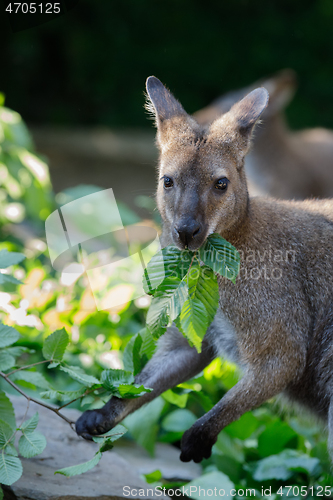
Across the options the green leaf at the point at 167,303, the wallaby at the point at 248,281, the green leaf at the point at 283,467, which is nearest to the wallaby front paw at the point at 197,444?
the wallaby at the point at 248,281

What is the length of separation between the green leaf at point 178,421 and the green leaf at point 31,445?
146 cm

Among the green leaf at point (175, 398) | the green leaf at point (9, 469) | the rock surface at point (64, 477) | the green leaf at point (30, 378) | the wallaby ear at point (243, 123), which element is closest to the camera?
the green leaf at point (9, 469)

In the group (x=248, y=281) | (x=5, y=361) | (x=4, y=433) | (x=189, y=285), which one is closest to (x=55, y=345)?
(x=5, y=361)

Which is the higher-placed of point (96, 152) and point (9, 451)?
point (9, 451)

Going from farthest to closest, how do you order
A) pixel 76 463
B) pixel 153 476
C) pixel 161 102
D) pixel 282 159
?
pixel 282 159 → pixel 153 476 → pixel 76 463 → pixel 161 102

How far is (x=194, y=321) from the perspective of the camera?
2441 mm

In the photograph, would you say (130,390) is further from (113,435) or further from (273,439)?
(273,439)

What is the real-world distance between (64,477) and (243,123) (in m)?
2.03

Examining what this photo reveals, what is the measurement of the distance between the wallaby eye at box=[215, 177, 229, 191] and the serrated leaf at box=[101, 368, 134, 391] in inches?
39.7

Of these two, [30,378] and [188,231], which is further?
[30,378]

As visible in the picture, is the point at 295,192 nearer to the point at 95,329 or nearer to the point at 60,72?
the point at 95,329

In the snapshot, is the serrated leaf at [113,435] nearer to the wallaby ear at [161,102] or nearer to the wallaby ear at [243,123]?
the wallaby ear at [243,123]

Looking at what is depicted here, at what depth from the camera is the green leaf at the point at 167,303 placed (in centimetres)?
248

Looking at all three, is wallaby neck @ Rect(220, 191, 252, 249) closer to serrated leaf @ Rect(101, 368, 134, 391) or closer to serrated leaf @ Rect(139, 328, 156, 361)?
serrated leaf @ Rect(139, 328, 156, 361)
